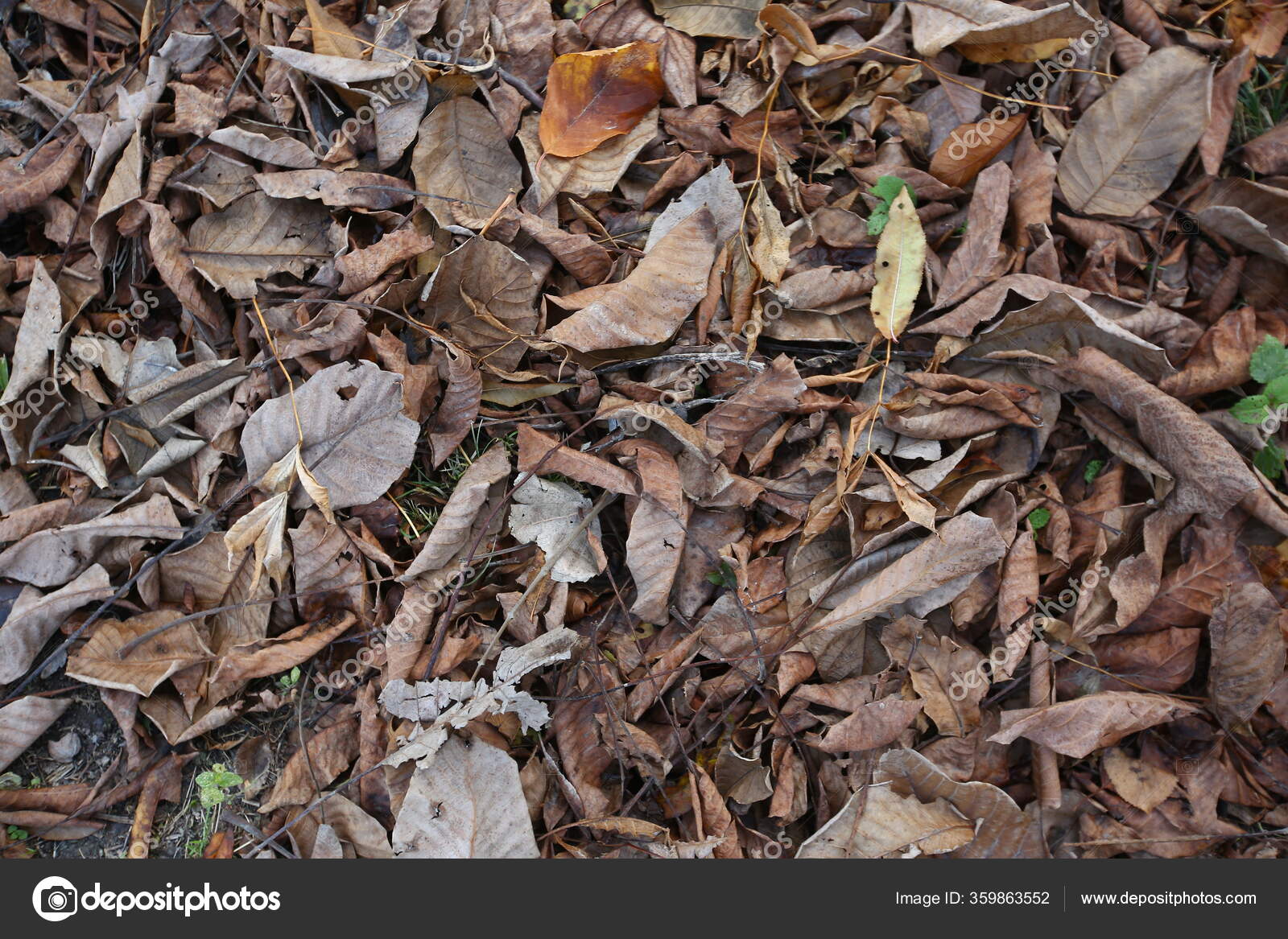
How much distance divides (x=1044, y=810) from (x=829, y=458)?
1189 mm

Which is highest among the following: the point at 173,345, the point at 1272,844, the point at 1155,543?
the point at 173,345

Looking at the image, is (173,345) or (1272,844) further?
(173,345)

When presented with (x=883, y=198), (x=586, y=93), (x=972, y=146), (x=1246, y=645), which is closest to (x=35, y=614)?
(x=586, y=93)

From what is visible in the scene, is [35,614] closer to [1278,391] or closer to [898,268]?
[898,268]

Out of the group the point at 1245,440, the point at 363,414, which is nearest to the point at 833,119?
the point at 1245,440

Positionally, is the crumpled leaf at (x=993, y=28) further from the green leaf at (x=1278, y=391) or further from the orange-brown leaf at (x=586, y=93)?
the green leaf at (x=1278, y=391)

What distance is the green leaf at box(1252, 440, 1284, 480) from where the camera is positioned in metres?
2.49

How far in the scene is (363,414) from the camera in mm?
2508

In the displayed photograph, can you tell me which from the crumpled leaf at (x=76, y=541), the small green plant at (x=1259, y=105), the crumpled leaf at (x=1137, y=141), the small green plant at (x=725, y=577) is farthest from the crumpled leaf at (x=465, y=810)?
the small green plant at (x=1259, y=105)

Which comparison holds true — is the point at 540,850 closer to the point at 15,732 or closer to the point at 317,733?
the point at 317,733

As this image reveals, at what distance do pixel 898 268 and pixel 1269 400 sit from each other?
1.12 m

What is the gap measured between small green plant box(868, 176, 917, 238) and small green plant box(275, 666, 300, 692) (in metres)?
2.23
